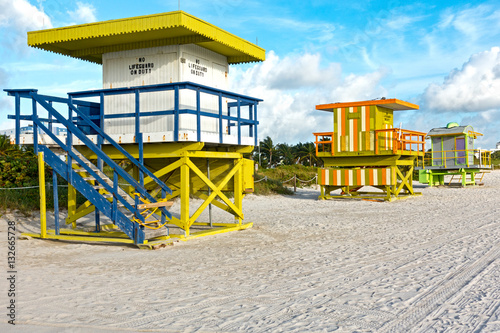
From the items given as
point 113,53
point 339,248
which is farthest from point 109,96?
point 339,248

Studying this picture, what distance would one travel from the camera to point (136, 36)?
1100 cm

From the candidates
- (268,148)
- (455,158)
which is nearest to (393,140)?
(455,158)

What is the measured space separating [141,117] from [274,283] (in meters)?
6.26

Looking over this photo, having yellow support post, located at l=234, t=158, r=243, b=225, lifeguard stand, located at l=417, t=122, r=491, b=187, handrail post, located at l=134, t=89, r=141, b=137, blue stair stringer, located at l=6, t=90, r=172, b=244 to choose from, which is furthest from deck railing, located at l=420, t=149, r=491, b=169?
blue stair stringer, located at l=6, t=90, r=172, b=244

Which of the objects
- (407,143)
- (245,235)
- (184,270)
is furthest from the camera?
(407,143)

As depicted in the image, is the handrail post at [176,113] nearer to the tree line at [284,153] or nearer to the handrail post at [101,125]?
the handrail post at [101,125]

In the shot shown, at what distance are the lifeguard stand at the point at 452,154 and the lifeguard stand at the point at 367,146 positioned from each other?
25.3ft

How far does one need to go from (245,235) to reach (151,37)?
16.9ft

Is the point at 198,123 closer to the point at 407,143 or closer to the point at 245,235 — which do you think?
the point at 245,235

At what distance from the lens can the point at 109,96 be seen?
1195 centimetres

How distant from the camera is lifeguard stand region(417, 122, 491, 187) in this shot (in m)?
29.0

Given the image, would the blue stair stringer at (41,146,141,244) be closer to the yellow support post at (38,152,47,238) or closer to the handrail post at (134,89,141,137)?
the yellow support post at (38,152,47,238)

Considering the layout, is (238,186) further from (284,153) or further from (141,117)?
(284,153)

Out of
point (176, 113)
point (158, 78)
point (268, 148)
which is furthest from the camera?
point (268, 148)
